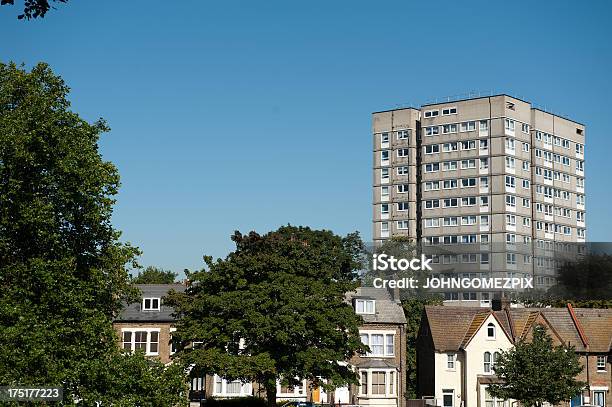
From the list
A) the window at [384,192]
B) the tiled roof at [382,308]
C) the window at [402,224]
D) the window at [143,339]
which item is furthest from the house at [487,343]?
the window at [384,192]

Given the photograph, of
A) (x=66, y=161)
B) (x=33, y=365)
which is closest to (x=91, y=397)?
(x=33, y=365)

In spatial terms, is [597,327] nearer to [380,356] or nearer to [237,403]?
[380,356]

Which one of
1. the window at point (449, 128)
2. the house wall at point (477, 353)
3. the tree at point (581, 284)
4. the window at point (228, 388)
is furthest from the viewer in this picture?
the window at point (449, 128)

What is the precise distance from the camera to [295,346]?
2347 inches

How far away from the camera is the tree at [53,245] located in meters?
38.5

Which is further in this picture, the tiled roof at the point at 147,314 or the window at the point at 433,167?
the window at the point at 433,167

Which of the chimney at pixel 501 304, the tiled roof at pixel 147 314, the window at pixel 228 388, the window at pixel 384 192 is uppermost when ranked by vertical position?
the window at pixel 384 192

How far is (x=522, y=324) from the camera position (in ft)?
257

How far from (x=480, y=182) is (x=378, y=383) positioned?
7520 centimetres

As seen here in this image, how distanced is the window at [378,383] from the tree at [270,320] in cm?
1392

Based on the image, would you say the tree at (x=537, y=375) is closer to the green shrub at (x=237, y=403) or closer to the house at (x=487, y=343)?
the house at (x=487, y=343)

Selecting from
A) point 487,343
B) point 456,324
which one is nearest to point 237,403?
point 456,324

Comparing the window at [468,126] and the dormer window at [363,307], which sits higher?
the window at [468,126]

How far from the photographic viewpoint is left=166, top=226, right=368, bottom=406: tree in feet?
190
